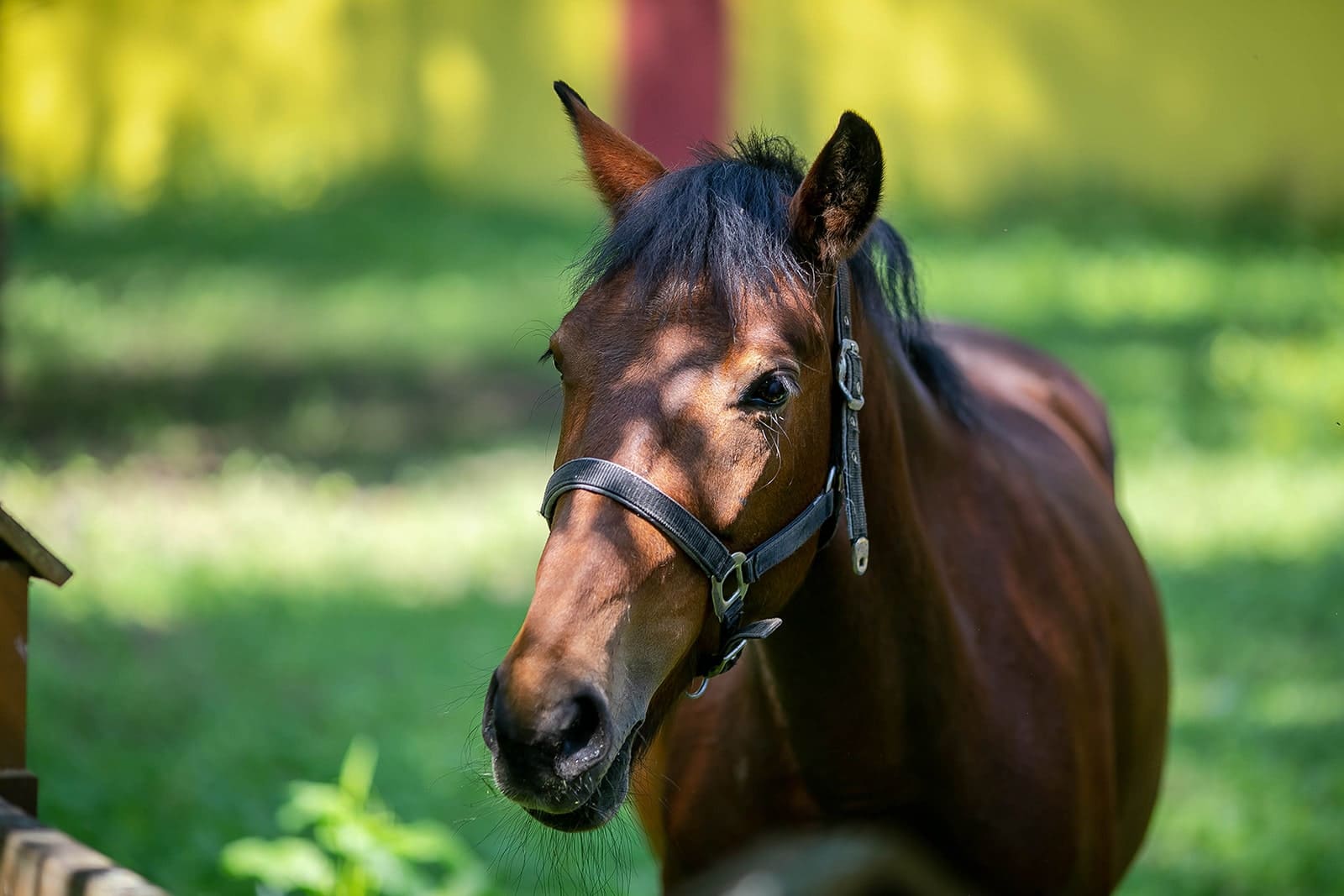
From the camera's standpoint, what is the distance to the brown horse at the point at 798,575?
1863 mm

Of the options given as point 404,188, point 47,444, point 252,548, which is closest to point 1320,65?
point 404,188

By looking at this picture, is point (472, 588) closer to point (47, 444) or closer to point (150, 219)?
point (47, 444)

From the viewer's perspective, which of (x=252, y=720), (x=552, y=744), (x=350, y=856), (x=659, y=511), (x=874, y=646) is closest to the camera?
(x=552, y=744)

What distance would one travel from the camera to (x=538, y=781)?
1755 millimetres

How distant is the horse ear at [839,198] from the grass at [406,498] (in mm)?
532

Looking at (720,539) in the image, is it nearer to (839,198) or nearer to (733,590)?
(733,590)

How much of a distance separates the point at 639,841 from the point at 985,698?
249 cm

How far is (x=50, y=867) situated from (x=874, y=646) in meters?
1.35

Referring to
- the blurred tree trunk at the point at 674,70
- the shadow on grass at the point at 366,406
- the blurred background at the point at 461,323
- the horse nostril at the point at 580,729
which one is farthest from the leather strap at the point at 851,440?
the blurred tree trunk at the point at 674,70

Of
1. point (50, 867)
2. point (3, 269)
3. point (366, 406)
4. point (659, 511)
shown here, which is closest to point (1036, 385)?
point (659, 511)

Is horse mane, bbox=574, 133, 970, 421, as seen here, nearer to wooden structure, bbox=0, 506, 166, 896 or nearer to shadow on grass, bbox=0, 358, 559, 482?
wooden structure, bbox=0, 506, 166, 896

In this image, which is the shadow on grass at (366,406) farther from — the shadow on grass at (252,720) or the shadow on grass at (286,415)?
the shadow on grass at (252,720)

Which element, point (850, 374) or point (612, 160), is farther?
point (612, 160)

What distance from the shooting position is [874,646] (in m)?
2.36
